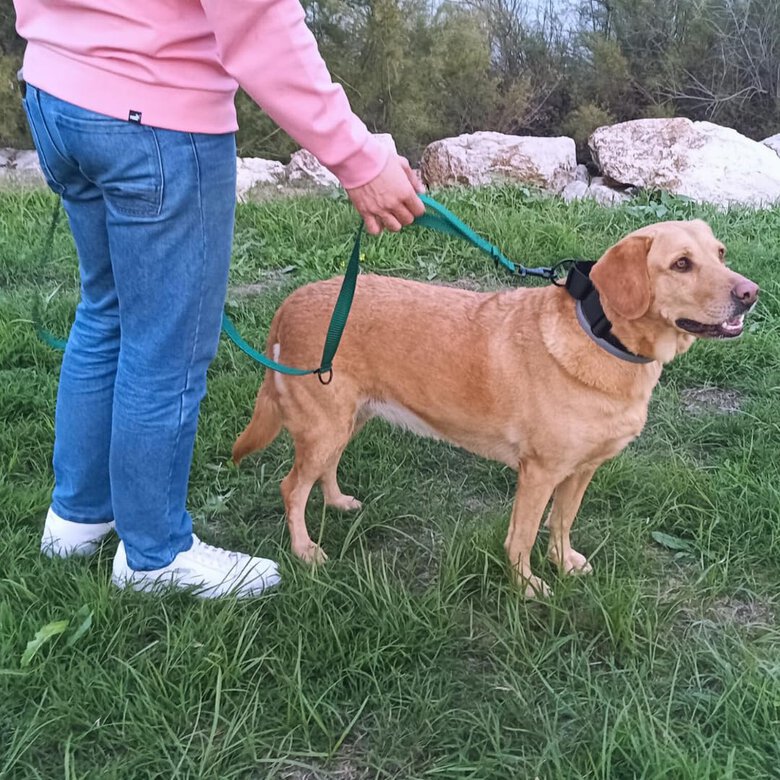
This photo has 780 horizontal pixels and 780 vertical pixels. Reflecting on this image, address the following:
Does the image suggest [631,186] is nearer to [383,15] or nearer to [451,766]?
[383,15]

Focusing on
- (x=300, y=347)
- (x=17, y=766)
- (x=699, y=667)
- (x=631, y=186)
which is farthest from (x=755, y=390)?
(x=631, y=186)

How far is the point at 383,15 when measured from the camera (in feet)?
37.7

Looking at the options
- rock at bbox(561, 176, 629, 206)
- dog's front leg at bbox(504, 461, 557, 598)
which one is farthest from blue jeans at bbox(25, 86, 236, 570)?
rock at bbox(561, 176, 629, 206)

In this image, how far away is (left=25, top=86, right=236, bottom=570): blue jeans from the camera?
192 cm

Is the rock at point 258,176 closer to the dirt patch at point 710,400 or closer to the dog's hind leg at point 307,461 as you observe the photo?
the dirt patch at point 710,400

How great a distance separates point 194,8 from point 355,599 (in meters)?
1.63

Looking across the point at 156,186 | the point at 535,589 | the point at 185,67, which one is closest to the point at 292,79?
the point at 185,67

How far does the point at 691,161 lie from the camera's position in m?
7.76

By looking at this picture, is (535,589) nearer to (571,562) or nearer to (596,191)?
(571,562)

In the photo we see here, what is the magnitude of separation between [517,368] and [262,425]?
94 cm

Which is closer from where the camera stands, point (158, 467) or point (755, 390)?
point (158, 467)

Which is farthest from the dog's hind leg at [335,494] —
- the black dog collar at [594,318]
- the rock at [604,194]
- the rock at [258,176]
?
the rock at [258,176]

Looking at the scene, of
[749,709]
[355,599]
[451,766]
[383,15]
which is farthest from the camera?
[383,15]

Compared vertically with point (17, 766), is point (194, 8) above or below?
above
